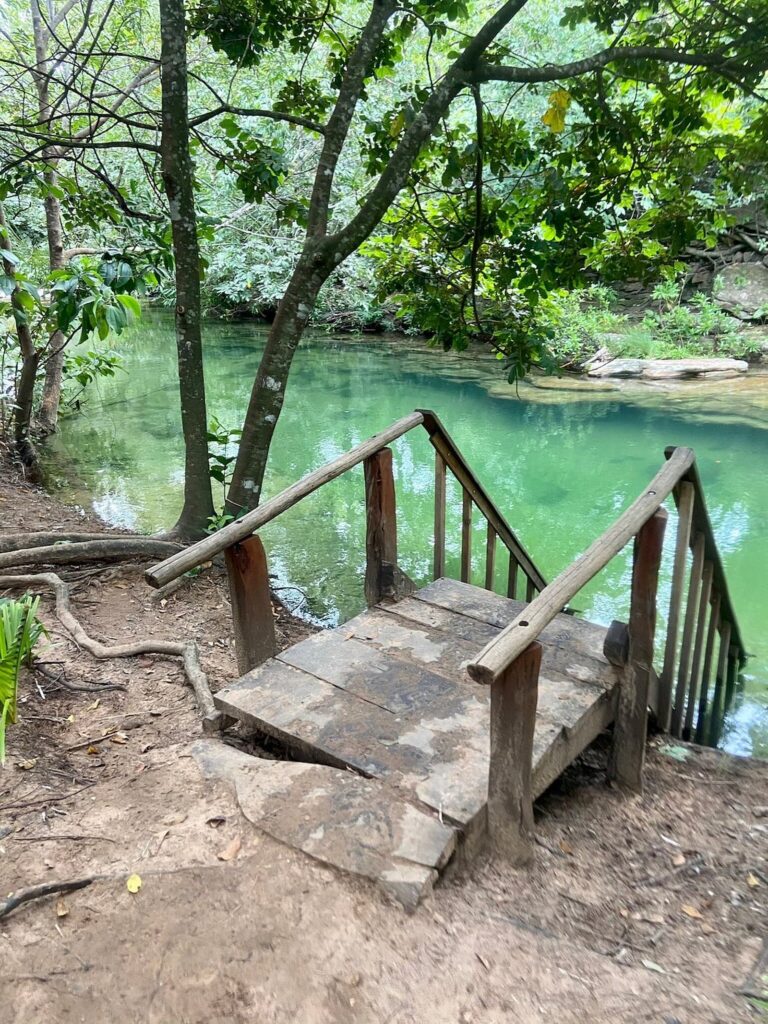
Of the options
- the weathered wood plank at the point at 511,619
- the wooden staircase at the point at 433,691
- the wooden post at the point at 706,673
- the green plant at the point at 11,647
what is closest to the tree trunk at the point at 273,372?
the wooden staircase at the point at 433,691

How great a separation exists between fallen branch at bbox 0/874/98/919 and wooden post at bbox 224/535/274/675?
3.15ft

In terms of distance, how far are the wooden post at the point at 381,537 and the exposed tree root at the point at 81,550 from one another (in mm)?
1609

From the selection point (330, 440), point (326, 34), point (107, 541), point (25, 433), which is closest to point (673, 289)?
point (330, 440)

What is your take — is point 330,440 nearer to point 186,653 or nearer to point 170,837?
point 186,653

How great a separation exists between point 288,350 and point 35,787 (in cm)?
267

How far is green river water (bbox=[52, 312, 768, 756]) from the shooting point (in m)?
5.65

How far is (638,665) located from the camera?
7.66 ft

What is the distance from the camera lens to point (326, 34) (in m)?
4.70

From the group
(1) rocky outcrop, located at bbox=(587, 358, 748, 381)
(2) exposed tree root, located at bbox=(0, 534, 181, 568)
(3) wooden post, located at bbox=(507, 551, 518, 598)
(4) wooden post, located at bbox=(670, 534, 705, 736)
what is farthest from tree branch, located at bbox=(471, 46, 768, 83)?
(1) rocky outcrop, located at bbox=(587, 358, 748, 381)

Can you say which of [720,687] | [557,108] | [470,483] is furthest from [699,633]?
[557,108]

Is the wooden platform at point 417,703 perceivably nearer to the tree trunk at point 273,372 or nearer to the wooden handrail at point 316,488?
the wooden handrail at point 316,488

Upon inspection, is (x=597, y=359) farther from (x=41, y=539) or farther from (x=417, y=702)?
(x=417, y=702)

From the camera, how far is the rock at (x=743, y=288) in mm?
14328

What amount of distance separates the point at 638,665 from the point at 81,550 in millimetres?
3083
